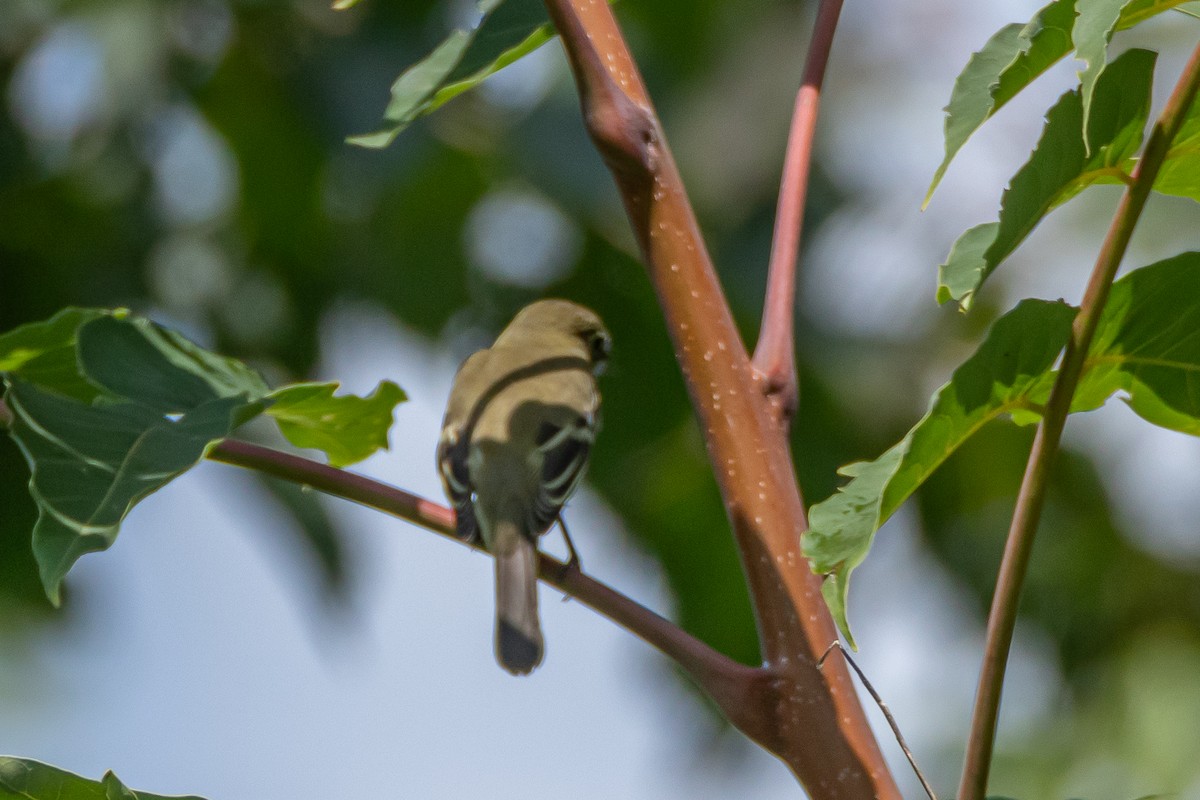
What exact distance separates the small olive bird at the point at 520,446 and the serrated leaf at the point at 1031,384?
1446 millimetres

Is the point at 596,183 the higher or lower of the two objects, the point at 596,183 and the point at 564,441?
the higher

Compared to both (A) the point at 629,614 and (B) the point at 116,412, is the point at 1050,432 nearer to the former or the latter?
(A) the point at 629,614

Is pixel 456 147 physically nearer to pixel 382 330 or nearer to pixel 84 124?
Result: pixel 382 330

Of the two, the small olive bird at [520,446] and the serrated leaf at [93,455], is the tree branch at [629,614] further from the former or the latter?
the small olive bird at [520,446]

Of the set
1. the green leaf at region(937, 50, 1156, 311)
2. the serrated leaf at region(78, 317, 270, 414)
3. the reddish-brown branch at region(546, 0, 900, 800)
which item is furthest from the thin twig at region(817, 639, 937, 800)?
the serrated leaf at region(78, 317, 270, 414)

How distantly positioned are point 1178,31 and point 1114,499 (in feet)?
7.04

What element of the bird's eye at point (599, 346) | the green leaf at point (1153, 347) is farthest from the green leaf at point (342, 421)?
the bird's eye at point (599, 346)

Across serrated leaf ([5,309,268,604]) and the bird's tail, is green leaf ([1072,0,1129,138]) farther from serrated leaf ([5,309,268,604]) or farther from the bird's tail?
the bird's tail

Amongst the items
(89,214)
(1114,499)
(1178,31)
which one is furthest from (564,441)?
(1178,31)

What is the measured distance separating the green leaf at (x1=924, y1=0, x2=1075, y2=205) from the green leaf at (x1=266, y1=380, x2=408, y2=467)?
37.5 inches

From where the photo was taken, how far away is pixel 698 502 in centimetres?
470

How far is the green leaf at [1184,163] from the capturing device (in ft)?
5.21

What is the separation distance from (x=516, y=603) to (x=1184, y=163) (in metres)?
1.74

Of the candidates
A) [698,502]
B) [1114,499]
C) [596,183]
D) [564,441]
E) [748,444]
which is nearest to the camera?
[748,444]
